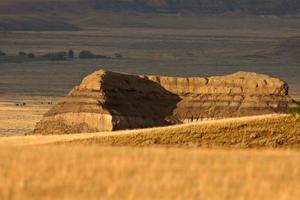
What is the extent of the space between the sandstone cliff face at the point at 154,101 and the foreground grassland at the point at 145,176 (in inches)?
821

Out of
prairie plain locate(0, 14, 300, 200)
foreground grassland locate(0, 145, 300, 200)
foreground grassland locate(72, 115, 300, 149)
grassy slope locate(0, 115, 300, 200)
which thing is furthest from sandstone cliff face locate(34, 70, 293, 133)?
foreground grassland locate(0, 145, 300, 200)

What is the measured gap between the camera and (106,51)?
14512cm

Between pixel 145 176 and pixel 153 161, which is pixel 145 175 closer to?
pixel 145 176

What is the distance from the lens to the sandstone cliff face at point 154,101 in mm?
37094

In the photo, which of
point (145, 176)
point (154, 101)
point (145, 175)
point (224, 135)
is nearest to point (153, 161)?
point (145, 175)

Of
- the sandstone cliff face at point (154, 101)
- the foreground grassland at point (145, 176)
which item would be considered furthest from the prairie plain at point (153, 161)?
the sandstone cliff face at point (154, 101)

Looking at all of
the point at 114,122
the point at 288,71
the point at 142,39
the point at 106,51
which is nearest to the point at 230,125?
the point at 114,122

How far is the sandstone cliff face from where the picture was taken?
122ft

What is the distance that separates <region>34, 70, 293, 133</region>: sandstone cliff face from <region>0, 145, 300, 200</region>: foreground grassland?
Result: 2084 cm

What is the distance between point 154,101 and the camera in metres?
38.8

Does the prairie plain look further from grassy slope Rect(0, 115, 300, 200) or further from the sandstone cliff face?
the sandstone cliff face

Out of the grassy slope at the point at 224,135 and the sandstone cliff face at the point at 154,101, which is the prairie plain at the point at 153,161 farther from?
the sandstone cliff face at the point at 154,101

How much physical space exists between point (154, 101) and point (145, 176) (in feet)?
87.1

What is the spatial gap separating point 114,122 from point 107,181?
2434 centimetres
